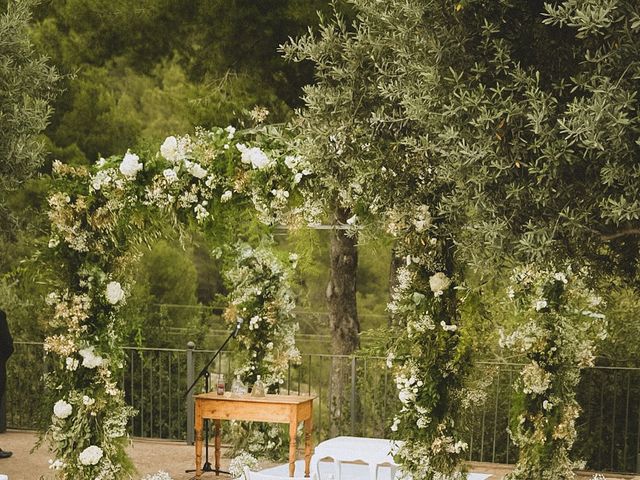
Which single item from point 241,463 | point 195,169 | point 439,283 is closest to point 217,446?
point 241,463

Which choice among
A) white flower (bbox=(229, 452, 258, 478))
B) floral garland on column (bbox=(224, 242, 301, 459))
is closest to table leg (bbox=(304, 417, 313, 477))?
white flower (bbox=(229, 452, 258, 478))

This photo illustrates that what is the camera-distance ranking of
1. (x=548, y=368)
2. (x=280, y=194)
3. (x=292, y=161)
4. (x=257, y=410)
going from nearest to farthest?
(x=292, y=161), (x=280, y=194), (x=548, y=368), (x=257, y=410)

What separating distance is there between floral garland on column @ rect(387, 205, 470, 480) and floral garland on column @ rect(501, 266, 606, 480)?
1.40m

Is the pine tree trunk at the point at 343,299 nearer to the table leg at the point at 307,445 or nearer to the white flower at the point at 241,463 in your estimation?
the white flower at the point at 241,463

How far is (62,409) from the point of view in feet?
25.7

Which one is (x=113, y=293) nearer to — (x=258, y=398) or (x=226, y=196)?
(x=226, y=196)

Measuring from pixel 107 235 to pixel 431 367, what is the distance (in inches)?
105

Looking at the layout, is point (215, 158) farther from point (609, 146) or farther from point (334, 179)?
point (609, 146)

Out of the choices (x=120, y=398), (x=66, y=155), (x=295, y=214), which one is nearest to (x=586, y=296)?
(x=295, y=214)

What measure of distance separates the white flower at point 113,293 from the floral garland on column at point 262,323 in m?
2.01

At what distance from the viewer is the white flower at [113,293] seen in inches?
311

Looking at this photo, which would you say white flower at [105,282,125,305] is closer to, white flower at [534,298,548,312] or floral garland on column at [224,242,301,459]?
floral garland on column at [224,242,301,459]

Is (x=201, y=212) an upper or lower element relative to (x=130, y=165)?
lower

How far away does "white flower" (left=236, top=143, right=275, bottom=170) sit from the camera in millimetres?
7496
